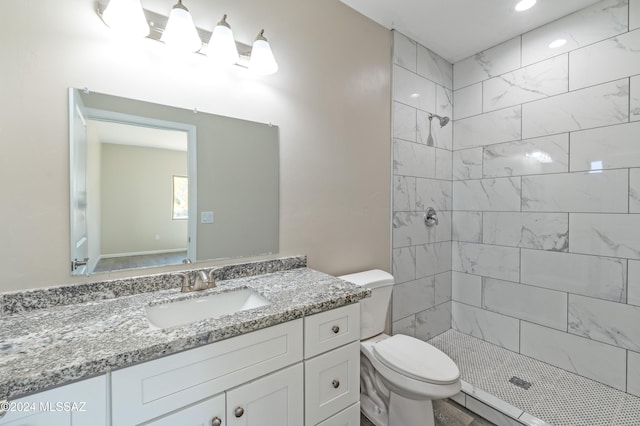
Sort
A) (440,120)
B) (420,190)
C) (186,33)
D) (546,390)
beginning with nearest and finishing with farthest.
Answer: (186,33) < (546,390) < (420,190) < (440,120)

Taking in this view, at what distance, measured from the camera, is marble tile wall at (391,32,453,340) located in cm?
214

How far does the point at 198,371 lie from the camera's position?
826mm

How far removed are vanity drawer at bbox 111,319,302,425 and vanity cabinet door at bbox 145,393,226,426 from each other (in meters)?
0.02

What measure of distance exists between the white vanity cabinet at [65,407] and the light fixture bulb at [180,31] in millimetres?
1257

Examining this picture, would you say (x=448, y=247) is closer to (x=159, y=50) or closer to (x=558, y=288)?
(x=558, y=288)

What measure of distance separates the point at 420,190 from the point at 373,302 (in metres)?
1.08

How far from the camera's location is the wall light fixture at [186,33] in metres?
1.09

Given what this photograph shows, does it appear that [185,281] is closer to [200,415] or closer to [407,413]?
[200,415]

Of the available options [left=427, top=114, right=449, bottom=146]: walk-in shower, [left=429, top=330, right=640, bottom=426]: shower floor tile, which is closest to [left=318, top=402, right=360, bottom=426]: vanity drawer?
[left=429, top=330, right=640, bottom=426]: shower floor tile

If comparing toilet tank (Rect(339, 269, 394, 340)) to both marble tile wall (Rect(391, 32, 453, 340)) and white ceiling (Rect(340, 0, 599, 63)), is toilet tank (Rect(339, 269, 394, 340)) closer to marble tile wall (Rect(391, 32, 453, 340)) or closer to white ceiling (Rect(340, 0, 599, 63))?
marble tile wall (Rect(391, 32, 453, 340))

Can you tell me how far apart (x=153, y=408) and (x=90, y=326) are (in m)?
0.33

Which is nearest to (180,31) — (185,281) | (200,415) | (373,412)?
(185,281)

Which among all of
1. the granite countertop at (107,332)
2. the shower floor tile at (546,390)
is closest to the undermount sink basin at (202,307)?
the granite countertop at (107,332)

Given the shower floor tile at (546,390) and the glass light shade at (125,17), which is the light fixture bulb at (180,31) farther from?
the shower floor tile at (546,390)
